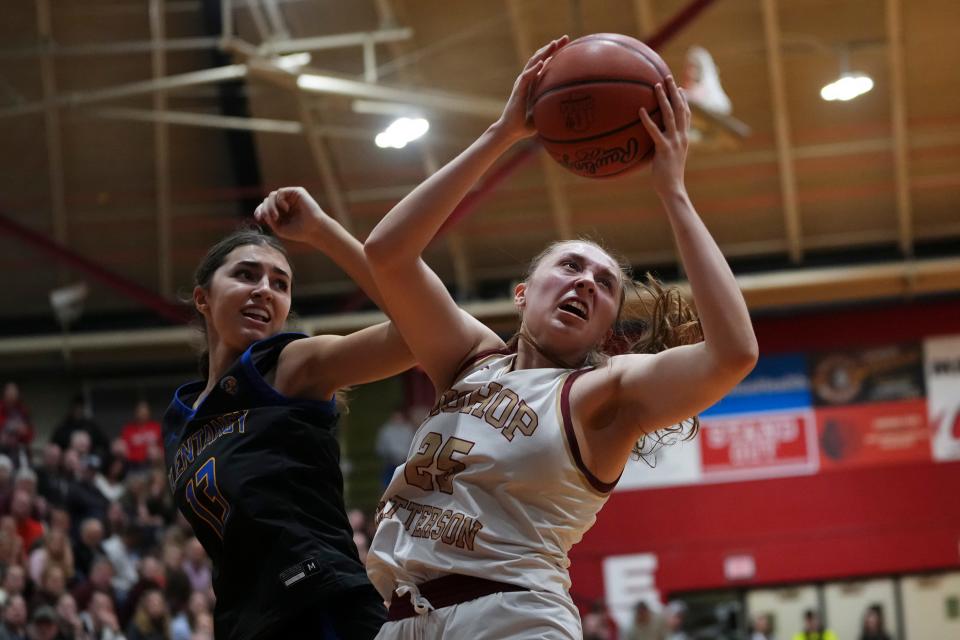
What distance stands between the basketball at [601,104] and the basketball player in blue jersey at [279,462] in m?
0.70

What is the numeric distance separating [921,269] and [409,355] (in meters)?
14.8

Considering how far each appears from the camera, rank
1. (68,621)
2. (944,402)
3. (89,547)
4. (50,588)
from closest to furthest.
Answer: (68,621) < (50,588) < (89,547) < (944,402)

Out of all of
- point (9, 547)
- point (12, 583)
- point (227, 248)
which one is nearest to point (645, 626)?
point (9, 547)

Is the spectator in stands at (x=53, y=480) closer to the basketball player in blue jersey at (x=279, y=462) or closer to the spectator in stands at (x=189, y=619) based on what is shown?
the spectator in stands at (x=189, y=619)

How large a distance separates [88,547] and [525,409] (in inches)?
366

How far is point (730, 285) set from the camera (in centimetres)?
280

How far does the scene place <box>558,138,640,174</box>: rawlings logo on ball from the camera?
3260mm

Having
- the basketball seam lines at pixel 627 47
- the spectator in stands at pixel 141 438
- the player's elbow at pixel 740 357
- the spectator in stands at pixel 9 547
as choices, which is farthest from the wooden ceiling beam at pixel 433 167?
the player's elbow at pixel 740 357

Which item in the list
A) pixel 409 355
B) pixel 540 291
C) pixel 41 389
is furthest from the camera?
pixel 41 389

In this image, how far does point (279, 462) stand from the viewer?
346 centimetres

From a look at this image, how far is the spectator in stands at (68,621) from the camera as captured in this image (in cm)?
905

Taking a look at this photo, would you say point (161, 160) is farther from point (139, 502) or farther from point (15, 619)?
point (15, 619)

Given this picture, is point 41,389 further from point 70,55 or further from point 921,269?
point 921,269

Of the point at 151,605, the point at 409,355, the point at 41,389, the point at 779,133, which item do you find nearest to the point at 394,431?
the point at 41,389
